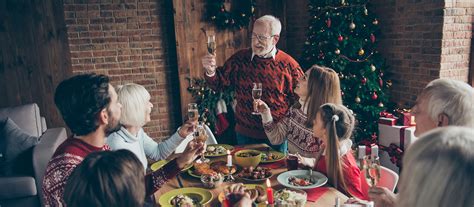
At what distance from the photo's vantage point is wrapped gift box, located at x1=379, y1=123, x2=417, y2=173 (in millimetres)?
3705

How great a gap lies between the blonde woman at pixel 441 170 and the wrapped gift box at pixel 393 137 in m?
2.84

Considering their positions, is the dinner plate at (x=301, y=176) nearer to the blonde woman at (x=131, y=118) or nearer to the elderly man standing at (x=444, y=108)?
the elderly man standing at (x=444, y=108)

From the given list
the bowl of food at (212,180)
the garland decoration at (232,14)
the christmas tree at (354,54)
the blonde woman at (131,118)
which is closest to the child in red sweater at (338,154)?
the bowl of food at (212,180)

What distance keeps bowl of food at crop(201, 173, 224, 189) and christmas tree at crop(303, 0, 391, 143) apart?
8.24 ft

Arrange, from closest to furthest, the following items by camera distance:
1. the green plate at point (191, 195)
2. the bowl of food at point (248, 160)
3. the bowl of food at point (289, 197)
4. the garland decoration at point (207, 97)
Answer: the bowl of food at point (289, 197) → the green plate at point (191, 195) → the bowl of food at point (248, 160) → the garland decoration at point (207, 97)

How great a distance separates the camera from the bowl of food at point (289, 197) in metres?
1.71

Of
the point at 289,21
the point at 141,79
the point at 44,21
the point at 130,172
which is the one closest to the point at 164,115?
the point at 141,79

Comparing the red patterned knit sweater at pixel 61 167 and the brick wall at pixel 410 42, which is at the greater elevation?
the brick wall at pixel 410 42

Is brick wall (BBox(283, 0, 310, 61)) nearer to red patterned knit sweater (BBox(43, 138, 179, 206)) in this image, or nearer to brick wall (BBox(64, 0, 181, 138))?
brick wall (BBox(64, 0, 181, 138))

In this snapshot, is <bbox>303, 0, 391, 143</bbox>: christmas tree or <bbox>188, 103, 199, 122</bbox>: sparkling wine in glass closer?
<bbox>188, 103, 199, 122</bbox>: sparkling wine in glass

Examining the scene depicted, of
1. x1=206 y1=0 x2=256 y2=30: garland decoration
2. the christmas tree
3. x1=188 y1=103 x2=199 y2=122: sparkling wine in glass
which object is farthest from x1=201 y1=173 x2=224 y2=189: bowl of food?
x1=206 y1=0 x2=256 y2=30: garland decoration

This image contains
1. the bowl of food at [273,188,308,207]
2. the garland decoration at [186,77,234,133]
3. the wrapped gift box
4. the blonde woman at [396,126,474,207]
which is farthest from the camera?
the garland decoration at [186,77,234,133]

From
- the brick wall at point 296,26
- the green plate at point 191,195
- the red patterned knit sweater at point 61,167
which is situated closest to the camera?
the red patterned knit sweater at point 61,167

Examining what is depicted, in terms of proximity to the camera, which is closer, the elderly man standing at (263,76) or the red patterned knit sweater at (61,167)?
the red patterned knit sweater at (61,167)
